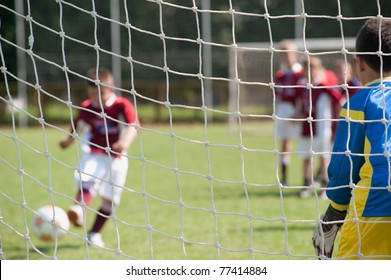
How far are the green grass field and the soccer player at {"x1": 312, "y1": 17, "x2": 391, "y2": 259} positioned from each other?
0.64ft

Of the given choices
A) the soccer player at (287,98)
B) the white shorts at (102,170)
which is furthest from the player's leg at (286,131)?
the white shorts at (102,170)

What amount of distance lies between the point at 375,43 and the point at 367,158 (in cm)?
49

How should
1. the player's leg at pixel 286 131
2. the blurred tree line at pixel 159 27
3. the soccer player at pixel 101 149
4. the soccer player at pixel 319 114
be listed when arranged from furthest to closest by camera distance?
the blurred tree line at pixel 159 27 < the player's leg at pixel 286 131 < the soccer player at pixel 319 114 < the soccer player at pixel 101 149

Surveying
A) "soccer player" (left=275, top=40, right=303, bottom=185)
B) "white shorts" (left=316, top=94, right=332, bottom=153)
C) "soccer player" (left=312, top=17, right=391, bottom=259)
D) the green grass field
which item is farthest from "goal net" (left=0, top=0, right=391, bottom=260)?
"white shorts" (left=316, top=94, right=332, bottom=153)

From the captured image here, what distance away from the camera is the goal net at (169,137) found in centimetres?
338

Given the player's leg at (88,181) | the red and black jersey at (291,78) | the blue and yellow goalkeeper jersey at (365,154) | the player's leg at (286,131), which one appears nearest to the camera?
the blue and yellow goalkeeper jersey at (365,154)

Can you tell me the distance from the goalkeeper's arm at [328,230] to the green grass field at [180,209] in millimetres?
88

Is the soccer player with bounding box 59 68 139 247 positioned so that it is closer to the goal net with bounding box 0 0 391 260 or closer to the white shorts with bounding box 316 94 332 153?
the goal net with bounding box 0 0 391 260

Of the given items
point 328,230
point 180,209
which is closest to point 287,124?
point 180,209

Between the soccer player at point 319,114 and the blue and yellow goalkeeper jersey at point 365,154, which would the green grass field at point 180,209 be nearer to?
the blue and yellow goalkeeper jersey at point 365,154

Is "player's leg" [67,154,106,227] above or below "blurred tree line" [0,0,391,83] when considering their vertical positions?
above

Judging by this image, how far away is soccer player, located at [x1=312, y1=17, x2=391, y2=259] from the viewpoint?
265 cm

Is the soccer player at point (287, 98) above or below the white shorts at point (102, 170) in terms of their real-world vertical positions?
below
